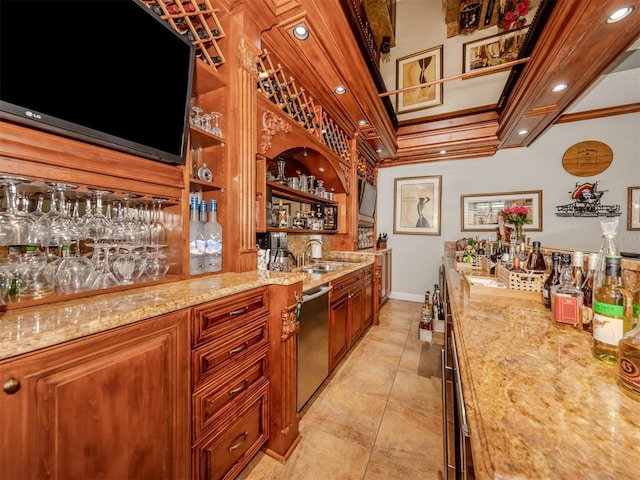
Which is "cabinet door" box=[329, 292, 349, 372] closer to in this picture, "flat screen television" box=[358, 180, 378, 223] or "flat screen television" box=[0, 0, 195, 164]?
"flat screen television" box=[0, 0, 195, 164]

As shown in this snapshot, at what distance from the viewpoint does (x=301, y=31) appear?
1.77m

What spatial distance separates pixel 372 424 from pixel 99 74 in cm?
239

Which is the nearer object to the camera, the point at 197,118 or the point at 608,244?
the point at 608,244

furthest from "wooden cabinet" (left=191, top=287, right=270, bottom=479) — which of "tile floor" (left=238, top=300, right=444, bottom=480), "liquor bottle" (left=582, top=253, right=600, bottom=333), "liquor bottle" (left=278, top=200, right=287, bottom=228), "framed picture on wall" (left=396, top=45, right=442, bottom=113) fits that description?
"framed picture on wall" (left=396, top=45, right=442, bottom=113)

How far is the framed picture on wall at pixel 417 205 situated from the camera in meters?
4.47

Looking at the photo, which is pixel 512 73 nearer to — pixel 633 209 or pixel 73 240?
pixel 633 209

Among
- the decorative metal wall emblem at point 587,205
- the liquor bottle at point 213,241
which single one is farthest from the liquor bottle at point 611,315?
the decorative metal wall emblem at point 587,205

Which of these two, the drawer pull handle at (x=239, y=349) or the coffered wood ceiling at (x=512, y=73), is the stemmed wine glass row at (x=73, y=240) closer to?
the drawer pull handle at (x=239, y=349)

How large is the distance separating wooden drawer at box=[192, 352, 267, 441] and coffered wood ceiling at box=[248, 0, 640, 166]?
217cm

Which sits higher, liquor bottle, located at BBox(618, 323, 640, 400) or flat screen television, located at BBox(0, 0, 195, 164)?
flat screen television, located at BBox(0, 0, 195, 164)

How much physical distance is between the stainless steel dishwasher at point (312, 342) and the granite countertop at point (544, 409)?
1.00 m

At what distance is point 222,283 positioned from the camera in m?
1.31

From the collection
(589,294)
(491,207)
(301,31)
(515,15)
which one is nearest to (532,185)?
(491,207)

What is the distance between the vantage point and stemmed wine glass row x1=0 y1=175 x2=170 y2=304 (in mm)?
915
